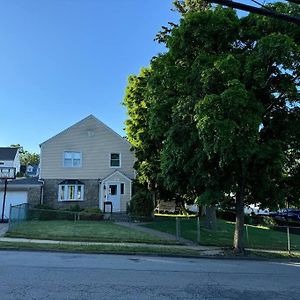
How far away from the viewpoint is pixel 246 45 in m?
17.0

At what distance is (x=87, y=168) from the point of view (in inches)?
1437

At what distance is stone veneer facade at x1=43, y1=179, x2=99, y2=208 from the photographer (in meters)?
35.2

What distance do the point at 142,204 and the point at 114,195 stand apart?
650 centimetres

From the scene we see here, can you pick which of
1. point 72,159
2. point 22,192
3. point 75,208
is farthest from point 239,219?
point 22,192

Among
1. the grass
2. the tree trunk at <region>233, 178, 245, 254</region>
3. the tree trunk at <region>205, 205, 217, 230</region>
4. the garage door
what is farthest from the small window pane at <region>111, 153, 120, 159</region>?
the tree trunk at <region>233, 178, 245, 254</region>

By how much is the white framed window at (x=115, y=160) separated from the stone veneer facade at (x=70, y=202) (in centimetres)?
211

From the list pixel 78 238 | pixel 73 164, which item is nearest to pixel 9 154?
pixel 73 164

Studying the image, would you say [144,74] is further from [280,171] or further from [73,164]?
[280,171]

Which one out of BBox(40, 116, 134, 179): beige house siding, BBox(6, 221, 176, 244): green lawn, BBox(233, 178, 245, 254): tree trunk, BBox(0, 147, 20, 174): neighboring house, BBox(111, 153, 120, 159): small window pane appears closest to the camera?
BBox(233, 178, 245, 254): tree trunk

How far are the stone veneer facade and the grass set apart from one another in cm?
1833

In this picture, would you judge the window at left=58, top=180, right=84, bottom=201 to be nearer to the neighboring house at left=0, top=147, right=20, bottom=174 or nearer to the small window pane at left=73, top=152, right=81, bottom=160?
the small window pane at left=73, top=152, right=81, bottom=160

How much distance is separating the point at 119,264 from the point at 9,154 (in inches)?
1943

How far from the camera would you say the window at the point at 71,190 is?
117ft

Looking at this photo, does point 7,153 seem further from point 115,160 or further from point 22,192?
point 115,160
